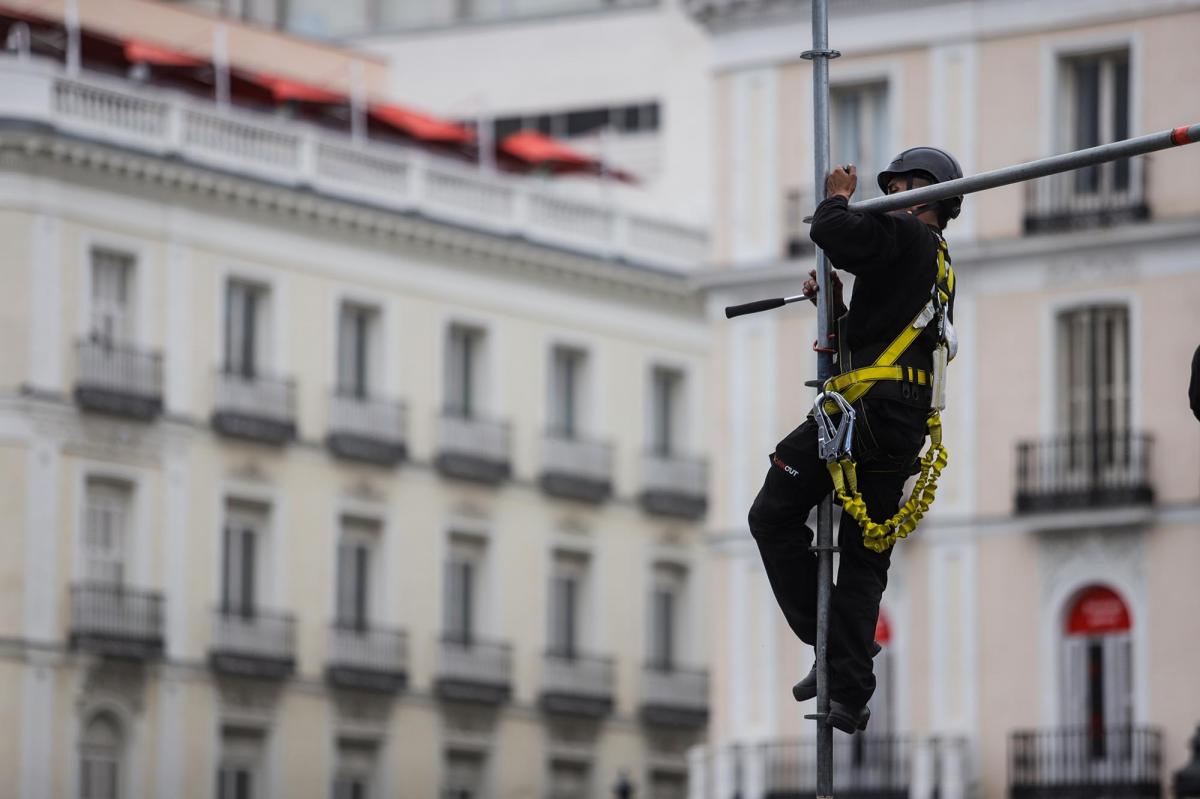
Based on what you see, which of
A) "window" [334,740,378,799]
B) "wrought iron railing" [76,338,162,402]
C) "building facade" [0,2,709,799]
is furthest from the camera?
"window" [334,740,378,799]

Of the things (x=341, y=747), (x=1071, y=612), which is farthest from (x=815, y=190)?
(x=341, y=747)

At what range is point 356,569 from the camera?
6594 centimetres

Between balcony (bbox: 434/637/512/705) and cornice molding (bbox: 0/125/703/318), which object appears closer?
cornice molding (bbox: 0/125/703/318)

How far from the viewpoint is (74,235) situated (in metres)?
60.6

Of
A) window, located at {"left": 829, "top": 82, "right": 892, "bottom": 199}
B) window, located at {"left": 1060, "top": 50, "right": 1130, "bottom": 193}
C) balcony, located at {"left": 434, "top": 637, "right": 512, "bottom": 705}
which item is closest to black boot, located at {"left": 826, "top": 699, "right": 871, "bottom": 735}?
window, located at {"left": 1060, "top": 50, "right": 1130, "bottom": 193}

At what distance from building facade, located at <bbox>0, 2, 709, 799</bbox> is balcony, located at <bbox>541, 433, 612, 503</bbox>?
0.06 metres

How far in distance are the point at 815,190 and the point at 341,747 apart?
50975 millimetres

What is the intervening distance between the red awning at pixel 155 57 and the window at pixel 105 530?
26.7 ft

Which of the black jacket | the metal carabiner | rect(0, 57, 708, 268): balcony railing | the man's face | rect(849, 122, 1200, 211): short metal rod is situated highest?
rect(0, 57, 708, 268): balcony railing

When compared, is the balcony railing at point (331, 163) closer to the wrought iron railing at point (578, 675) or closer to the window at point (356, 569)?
the window at point (356, 569)

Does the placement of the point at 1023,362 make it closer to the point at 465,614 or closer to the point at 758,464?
the point at 758,464

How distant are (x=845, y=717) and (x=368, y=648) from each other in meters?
50.6

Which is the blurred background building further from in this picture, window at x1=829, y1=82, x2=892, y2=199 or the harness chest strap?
the harness chest strap

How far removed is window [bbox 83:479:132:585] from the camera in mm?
60781
